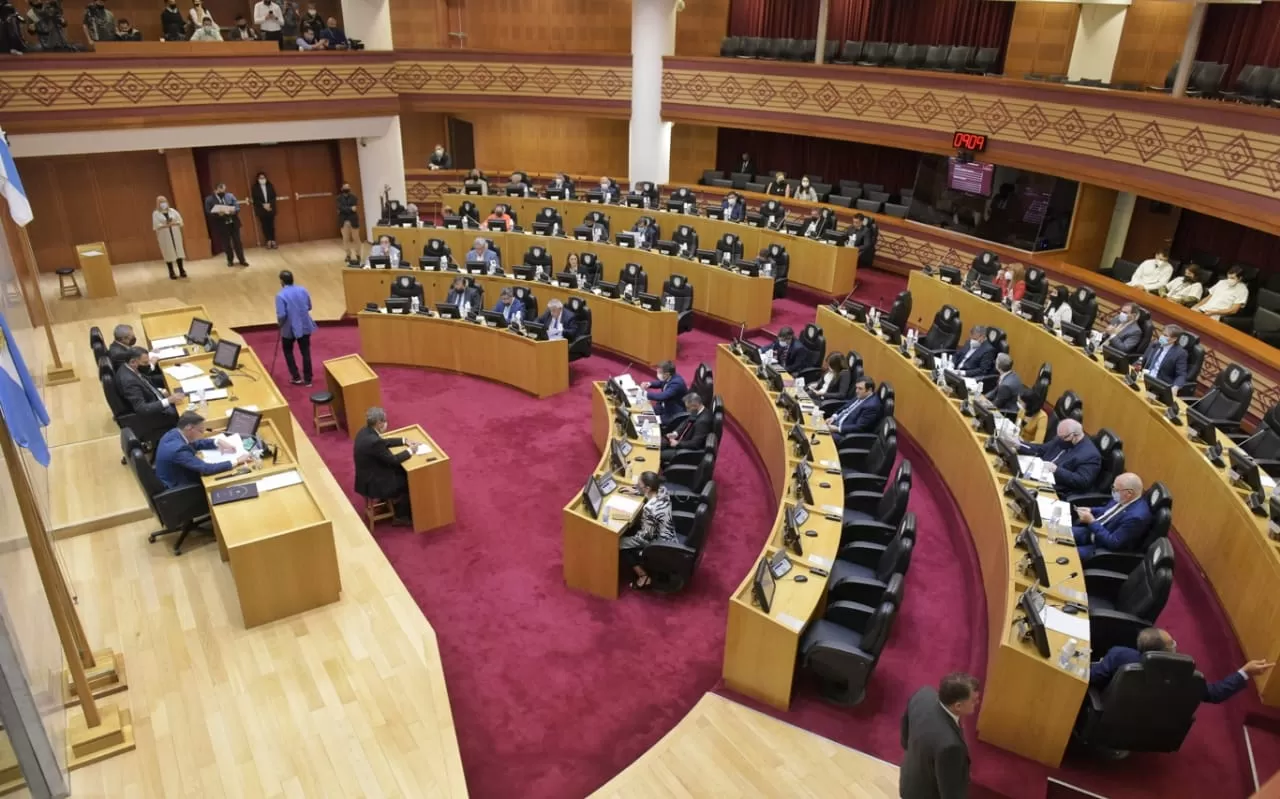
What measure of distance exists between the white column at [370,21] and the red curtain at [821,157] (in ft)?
24.3

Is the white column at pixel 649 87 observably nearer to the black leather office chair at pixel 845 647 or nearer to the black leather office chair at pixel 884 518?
the black leather office chair at pixel 884 518

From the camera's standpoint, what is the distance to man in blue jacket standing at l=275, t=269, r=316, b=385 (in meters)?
10.4

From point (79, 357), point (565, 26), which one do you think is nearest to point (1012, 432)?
point (79, 357)

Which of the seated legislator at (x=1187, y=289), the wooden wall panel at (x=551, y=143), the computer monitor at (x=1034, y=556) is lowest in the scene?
the computer monitor at (x=1034, y=556)

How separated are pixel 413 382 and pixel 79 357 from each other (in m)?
4.02

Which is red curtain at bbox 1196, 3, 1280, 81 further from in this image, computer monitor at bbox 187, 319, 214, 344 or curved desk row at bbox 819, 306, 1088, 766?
computer monitor at bbox 187, 319, 214, 344

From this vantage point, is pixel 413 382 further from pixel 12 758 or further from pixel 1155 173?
pixel 1155 173

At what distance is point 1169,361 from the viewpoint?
879 cm

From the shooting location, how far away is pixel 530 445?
9.78 metres

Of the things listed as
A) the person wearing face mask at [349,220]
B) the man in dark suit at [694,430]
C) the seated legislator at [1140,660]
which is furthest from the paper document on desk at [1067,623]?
the person wearing face mask at [349,220]

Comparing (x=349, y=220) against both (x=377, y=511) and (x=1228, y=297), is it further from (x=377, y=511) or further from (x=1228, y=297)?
(x=1228, y=297)

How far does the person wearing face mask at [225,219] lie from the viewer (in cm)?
1528

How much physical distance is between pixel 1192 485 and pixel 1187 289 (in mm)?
4699

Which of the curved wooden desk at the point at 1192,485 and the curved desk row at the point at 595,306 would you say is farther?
the curved desk row at the point at 595,306
